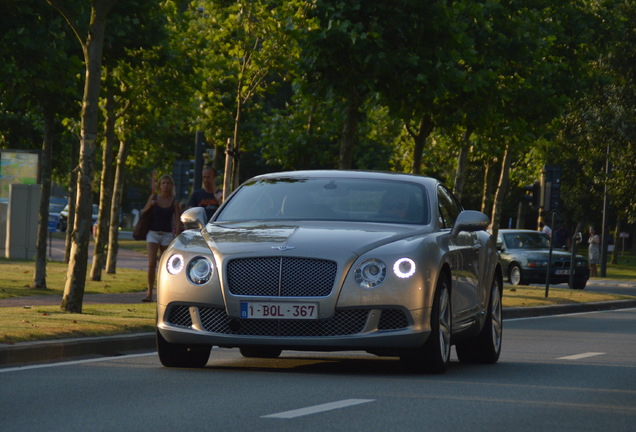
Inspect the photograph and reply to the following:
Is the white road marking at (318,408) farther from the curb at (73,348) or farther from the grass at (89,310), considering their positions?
the grass at (89,310)

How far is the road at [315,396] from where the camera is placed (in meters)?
8.33

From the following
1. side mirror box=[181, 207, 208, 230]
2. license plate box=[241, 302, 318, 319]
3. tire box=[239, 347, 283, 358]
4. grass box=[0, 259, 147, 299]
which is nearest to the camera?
license plate box=[241, 302, 318, 319]

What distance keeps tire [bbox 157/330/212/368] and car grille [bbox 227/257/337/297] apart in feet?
2.78

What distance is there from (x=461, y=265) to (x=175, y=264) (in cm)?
252

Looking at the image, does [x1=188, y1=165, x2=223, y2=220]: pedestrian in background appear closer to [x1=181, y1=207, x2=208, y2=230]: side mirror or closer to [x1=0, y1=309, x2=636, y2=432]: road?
[x1=0, y1=309, x2=636, y2=432]: road

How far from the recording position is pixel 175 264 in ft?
36.3

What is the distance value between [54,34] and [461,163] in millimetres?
14537

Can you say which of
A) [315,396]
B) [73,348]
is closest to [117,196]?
[73,348]

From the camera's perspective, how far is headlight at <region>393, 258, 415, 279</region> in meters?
10.8

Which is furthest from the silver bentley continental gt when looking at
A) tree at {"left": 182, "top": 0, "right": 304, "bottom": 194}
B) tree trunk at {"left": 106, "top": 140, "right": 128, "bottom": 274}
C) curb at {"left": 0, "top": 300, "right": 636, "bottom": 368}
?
tree trunk at {"left": 106, "top": 140, "right": 128, "bottom": 274}

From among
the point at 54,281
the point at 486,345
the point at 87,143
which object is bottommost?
the point at 54,281

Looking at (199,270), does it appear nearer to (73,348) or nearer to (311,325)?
(311,325)

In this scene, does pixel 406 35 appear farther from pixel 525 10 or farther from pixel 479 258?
pixel 479 258

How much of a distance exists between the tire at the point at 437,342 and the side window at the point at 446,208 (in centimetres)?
93
